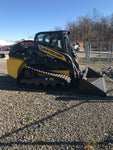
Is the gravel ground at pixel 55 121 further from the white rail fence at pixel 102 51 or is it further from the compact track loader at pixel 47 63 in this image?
the white rail fence at pixel 102 51


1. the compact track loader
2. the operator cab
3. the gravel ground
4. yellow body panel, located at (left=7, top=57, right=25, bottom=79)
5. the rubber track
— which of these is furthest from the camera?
yellow body panel, located at (left=7, top=57, right=25, bottom=79)

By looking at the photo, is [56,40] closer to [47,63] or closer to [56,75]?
[47,63]

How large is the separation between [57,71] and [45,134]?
10.4 feet

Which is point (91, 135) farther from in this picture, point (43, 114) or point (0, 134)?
point (0, 134)

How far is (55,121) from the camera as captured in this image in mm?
3523

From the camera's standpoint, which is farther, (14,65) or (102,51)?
(102,51)

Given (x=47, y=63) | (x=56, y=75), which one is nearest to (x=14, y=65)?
(x=47, y=63)

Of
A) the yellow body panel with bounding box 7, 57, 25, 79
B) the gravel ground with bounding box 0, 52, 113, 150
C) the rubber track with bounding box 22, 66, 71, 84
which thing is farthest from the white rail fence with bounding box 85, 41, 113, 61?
the yellow body panel with bounding box 7, 57, 25, 79

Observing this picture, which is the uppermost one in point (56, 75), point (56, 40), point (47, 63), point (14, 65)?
point (56, 40)

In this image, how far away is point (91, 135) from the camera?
3.00 meters

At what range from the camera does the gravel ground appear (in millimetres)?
2795

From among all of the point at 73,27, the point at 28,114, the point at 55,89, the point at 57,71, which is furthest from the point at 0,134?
the point at 73,27

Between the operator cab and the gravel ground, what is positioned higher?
the operator cab

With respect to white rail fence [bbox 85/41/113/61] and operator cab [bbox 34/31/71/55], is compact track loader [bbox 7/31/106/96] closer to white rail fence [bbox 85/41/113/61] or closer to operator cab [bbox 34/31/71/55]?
operator cab [bbox 34/31/71/55]
